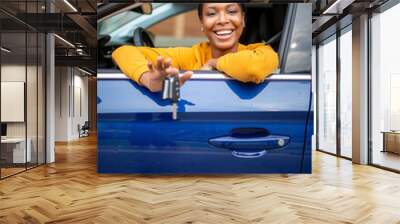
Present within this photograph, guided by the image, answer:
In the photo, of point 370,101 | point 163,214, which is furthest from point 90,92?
point 163,214

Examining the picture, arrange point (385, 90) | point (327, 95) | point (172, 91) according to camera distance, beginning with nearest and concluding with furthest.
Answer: point (172, 91) → point (385, 90) → point (327, 95)

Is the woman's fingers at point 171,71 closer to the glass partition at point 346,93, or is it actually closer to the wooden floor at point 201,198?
the wooden floor at point 201,198

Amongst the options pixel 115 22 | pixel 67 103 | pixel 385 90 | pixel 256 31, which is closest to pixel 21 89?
pixel 115 22

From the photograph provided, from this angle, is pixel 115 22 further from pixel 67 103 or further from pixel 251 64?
pixel 67 103

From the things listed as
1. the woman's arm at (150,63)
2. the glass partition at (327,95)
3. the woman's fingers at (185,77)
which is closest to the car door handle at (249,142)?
the woman's fingers at (185,77)

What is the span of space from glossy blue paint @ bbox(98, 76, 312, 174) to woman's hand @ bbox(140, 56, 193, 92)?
109 mm

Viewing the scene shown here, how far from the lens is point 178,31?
689cm

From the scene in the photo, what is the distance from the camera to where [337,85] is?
10133mm

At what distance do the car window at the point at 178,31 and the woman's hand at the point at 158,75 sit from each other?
37 centimetres

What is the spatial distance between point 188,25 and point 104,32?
1.44 m

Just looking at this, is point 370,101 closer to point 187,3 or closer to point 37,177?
point 187,3

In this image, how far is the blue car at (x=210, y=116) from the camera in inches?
267

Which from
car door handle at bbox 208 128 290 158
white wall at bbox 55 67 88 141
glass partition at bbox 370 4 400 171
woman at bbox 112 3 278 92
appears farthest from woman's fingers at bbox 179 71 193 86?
white wall at bbox 55 67 88 141

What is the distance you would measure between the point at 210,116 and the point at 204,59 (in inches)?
38.3
